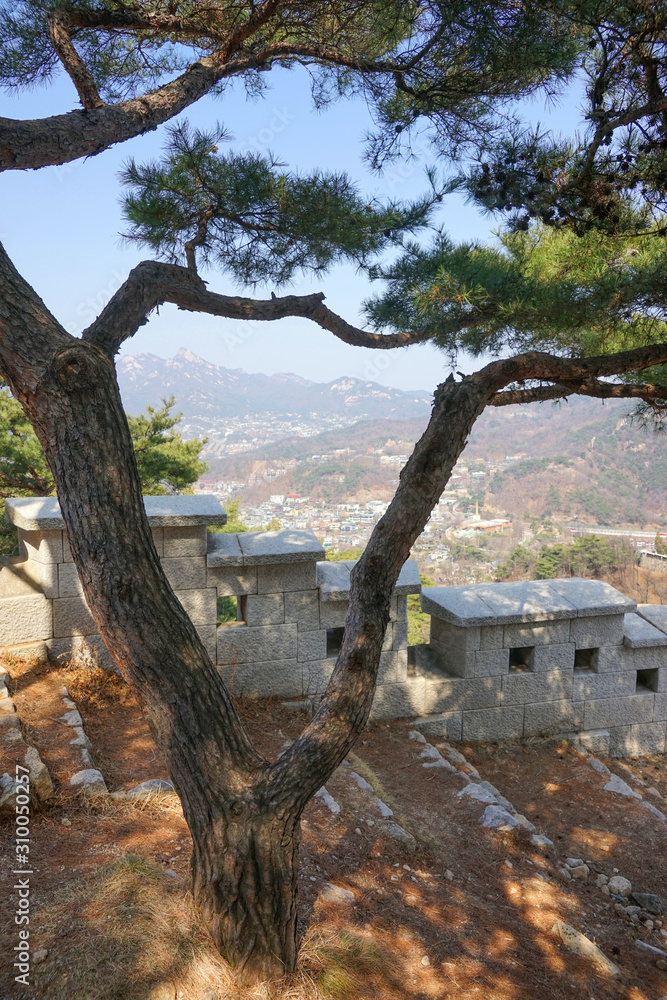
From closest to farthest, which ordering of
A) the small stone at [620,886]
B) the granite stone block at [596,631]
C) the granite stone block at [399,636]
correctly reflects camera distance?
1. the small stone at [620,886]
2. the granite stone block at [399,636]
3. the granite stone block at [596,631]

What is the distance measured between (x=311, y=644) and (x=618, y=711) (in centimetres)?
257

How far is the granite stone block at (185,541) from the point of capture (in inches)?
160

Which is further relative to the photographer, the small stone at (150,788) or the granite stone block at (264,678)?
the granite stone block at (264,678)

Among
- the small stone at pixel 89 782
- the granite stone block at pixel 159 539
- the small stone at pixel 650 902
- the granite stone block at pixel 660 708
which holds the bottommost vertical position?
the small stone at pixel 650 902

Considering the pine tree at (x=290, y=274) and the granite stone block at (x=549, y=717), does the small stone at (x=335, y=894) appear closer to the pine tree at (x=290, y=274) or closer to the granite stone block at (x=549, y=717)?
the pine tree at (x=290, y=274)

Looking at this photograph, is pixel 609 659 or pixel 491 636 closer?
pixel 491 636

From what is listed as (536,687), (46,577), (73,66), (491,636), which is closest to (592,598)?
(536,687)

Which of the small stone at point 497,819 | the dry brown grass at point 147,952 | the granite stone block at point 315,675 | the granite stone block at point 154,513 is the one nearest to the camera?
the dry brown grass at point 147,952

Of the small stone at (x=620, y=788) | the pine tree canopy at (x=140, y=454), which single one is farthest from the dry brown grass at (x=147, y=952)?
the pine tree canopy at (x=140, y=454)

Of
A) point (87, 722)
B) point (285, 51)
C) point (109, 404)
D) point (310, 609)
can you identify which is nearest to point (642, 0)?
point (285, 51)

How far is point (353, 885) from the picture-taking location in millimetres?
2531

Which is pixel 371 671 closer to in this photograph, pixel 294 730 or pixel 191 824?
pixel 191 824

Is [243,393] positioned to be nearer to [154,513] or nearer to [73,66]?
[154,513]

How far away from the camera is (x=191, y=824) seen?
6.30ft
